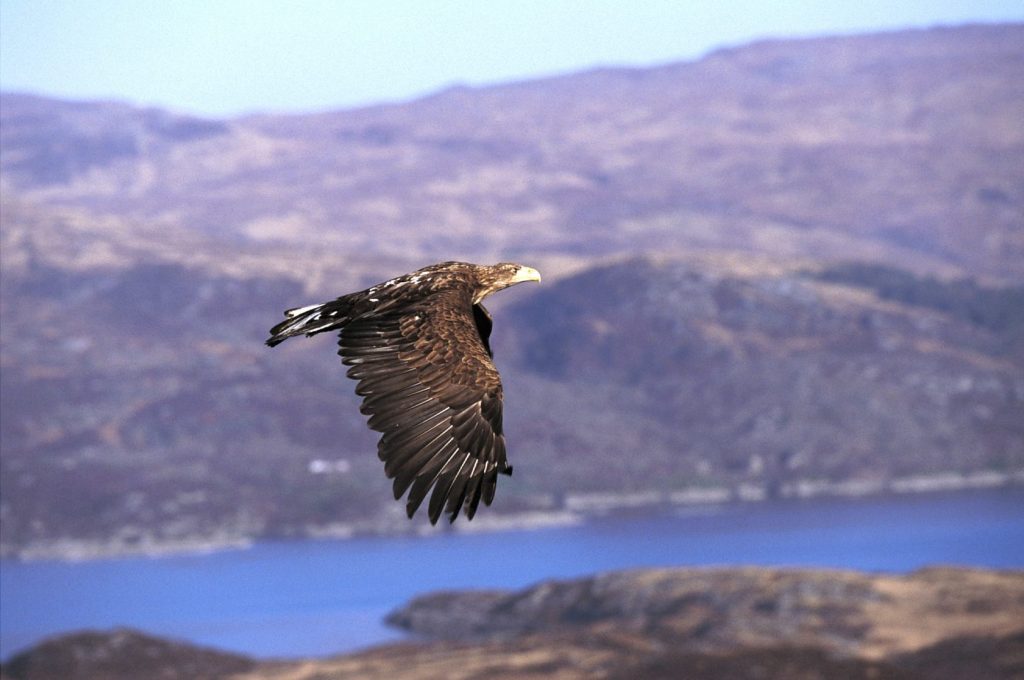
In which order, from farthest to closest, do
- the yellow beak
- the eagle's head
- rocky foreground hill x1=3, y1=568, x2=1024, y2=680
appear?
rocky foreground hill x1=3, y1=568, x2=1024, y2=680 → the yellow beak → the eagle's head

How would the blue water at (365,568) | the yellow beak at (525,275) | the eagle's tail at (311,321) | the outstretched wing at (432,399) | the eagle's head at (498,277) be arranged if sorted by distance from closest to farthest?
the outstretched wing at (432,399), the eagle's tail at (311,321), the eagle's head at (498,277), the yellow beak at (525,275), the blue water at (365,568)

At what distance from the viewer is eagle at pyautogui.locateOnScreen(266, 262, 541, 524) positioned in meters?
11.9

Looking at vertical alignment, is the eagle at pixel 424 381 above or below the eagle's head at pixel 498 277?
below

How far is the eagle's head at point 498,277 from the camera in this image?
13.9 metres

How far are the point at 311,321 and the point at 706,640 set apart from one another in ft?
295

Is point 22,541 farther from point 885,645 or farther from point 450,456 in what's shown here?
point 450,456

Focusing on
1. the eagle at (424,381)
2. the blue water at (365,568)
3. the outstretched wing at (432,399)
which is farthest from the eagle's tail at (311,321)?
the blue water at (365,568)

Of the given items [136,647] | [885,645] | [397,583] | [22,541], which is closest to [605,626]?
[885,645]

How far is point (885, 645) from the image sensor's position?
300ft

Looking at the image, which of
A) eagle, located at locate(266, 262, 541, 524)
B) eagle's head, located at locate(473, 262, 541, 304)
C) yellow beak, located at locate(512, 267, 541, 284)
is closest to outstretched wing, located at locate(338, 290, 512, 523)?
eagle, located at locate(266, 262, 541, 524)

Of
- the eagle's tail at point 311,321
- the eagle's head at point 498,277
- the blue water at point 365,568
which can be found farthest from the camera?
the blue water at point 365,568

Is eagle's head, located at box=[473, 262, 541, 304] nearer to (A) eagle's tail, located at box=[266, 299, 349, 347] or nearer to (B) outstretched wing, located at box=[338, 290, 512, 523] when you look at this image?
(B) outstretched wing, located at box=[338, 290, 512, 523]

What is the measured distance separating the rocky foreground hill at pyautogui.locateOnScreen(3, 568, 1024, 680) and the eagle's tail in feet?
222

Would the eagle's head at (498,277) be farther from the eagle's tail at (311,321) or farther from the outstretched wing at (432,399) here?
the eagle's tail at (311,321)
